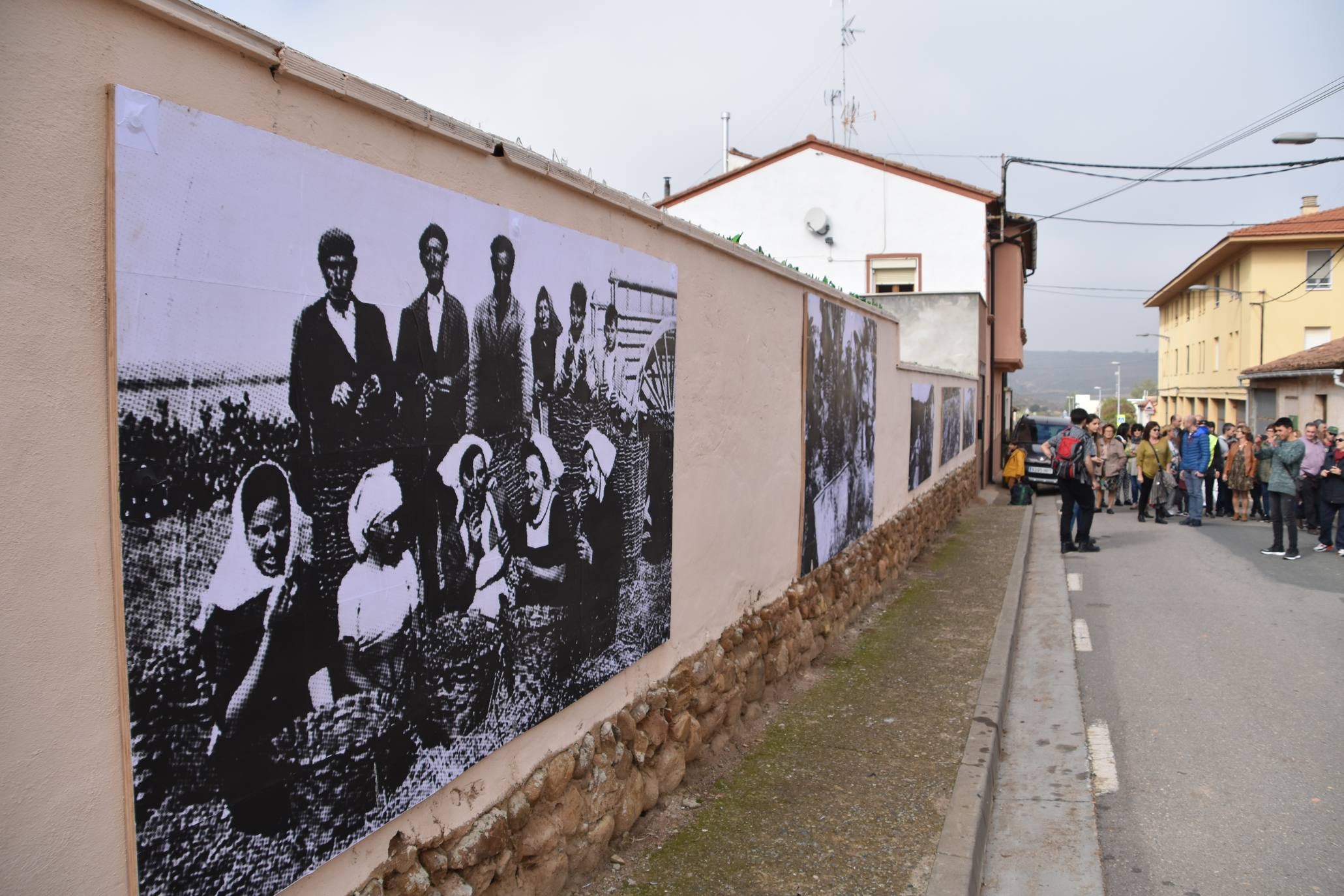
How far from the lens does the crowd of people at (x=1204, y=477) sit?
1250 cm

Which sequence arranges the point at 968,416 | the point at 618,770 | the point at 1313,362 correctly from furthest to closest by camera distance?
the point at 1313,362
the point at 968,416
the point at 618,770

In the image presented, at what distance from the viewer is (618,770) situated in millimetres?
4145

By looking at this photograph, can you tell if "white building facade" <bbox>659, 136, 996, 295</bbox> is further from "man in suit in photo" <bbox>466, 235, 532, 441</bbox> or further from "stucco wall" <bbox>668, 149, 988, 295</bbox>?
"man in suit in photo" <bbox>466, 235, 532, 441</bbox>

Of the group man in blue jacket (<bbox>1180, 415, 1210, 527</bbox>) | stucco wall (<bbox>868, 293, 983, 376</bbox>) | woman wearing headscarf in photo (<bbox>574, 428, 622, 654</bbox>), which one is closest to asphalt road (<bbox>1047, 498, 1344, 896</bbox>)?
woman wearing headscarf in photo (<bbox>574, 428, 622, 654</bbox>)

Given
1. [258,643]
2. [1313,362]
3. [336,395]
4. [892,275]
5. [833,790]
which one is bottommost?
[833,790]

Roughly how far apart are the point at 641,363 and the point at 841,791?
7.94 feet

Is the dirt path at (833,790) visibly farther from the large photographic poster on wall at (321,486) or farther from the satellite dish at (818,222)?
the satellite dish at (818,222)

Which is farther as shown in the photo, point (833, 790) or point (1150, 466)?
point (1150, 466)

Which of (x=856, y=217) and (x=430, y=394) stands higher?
(x=856, y=217)

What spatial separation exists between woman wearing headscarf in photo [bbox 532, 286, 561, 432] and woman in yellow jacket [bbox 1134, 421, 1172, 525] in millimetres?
16001

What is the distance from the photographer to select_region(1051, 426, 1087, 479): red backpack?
12.6 meters

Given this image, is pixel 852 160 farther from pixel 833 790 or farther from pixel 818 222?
pixel 833 790

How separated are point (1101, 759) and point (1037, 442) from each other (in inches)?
865

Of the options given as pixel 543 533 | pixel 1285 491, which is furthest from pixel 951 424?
pixel 543 533
